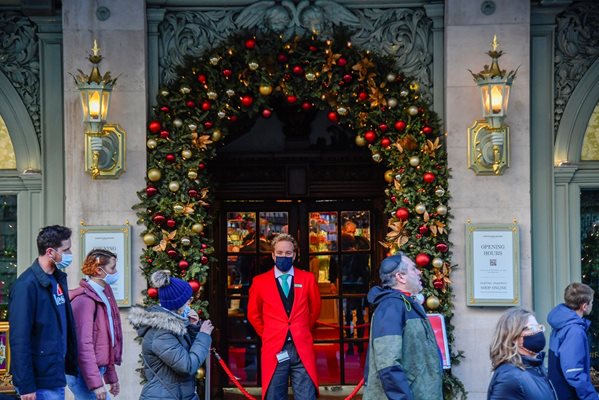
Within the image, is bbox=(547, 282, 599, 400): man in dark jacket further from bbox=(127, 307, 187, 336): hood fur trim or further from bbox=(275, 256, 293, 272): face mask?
bbox=(275, 256, 293, 272): face mask

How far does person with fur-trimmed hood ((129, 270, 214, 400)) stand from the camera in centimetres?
752

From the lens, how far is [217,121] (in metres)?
11.3

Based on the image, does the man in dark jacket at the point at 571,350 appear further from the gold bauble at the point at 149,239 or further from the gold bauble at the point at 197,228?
the gold bauble at the point at 149,239

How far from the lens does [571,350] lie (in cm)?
805

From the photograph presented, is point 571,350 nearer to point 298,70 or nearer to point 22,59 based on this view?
point 298,70

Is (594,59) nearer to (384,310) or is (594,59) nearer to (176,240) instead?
(176,240)

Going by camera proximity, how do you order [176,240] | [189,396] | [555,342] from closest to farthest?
[189,396], [555,342], [176,240]

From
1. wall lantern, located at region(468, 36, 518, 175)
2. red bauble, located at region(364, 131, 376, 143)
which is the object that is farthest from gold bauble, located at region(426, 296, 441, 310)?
red bauble, located at region(364, 131, 376, 143)

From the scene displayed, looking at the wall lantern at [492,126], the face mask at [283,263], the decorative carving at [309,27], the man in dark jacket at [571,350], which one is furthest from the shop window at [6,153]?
the man in dark jacket at [571,350]

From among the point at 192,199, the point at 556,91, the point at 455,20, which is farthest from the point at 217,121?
the point at 556,91

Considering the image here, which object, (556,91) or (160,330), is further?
(556,91)

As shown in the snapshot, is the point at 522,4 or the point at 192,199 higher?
the point at 522,4

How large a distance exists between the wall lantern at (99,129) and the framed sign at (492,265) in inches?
135

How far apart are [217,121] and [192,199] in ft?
2.69
